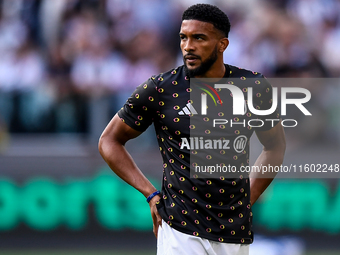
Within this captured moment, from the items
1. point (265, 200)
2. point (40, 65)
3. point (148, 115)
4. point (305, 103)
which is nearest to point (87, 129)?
point (40, 65)

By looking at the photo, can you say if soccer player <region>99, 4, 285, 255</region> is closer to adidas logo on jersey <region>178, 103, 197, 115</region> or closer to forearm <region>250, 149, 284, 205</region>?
adidas logo on jersey <region>178, 103, 197, 115</region>

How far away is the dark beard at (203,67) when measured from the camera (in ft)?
10.2

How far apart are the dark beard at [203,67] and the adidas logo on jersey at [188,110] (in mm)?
181

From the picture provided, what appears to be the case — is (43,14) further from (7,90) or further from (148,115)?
(148,115)

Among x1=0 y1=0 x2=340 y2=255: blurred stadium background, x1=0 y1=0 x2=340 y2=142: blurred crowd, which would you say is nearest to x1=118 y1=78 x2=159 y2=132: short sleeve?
x1=0 y1=0 x2=340 y2=255: blurred stadium background

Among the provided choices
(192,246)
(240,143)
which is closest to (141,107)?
(240,143)

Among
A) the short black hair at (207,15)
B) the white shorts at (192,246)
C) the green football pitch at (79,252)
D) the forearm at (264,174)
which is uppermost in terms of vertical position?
the short black hair at (207,15)

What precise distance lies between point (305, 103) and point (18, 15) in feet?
13.2

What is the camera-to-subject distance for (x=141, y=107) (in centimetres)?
322

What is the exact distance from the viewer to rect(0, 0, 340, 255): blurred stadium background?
6.33 m

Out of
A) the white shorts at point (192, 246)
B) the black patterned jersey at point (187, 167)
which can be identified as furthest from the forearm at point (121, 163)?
the white shorts at point (192, 246)

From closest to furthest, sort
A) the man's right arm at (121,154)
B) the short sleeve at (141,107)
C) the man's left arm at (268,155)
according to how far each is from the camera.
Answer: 1. the short sleeve at (141,107)
2. the man's right arm at (121,154)
3. the man's left arm at (268,155)

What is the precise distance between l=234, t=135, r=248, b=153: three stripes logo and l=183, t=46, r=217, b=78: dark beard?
0.45 metres

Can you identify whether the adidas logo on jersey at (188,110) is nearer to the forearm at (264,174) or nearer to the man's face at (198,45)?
the man's face at (198,45)
